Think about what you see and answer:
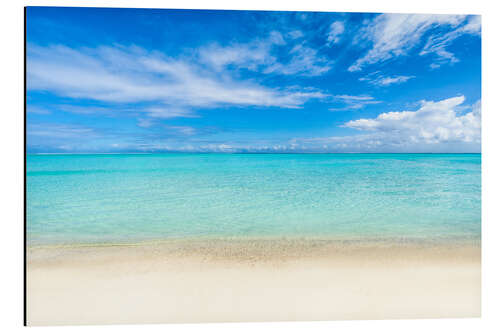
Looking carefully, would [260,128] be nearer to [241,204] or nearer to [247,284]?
[241,204]

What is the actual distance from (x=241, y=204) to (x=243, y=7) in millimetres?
2254

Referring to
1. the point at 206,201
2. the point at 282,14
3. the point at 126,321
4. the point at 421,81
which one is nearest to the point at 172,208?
the point at 206,201

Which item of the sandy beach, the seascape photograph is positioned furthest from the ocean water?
the sandy beach

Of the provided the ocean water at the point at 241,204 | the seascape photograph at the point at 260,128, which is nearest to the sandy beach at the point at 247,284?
the seascape photograph at the point at 260,128

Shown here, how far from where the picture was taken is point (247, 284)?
2.12 m

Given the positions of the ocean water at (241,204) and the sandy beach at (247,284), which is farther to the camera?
the ocean water at (241,204)

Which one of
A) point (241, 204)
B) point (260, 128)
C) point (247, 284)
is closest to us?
point (247, 284)

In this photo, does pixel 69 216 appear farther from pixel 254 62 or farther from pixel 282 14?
pixel 282 14

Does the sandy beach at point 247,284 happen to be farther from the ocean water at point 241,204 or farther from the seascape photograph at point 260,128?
the ocean water at point 241,204

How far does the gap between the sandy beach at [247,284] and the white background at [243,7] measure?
0.30 feet

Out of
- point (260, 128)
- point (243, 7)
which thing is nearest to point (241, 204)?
point (260, 128)

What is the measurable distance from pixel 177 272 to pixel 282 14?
2.70 metres

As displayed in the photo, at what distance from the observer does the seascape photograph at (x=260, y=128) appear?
2.07 metres

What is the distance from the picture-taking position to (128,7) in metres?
2.17
